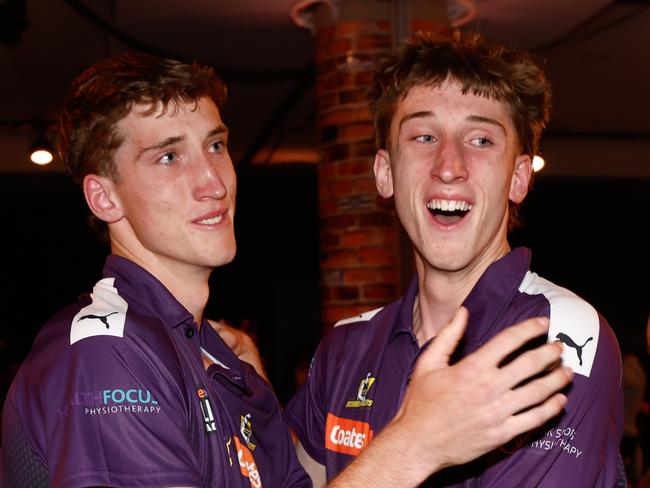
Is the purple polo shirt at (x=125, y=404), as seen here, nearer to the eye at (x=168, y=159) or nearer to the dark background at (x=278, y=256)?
the eye at (x=168, y=159)

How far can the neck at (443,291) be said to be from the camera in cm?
201

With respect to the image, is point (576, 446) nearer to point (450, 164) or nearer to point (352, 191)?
point (450, 164)

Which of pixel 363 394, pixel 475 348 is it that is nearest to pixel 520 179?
pixel 475 348

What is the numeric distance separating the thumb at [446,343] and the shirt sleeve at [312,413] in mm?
818

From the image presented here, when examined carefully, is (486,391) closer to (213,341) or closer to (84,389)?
(84,389)

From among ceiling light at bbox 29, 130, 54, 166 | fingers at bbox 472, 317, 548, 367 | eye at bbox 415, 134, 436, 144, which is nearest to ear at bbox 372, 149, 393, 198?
eye at bbox 415, 134, 436, 144

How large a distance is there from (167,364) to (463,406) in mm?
666

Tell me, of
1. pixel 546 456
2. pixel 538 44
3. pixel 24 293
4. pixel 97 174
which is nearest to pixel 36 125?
pixel 538 44

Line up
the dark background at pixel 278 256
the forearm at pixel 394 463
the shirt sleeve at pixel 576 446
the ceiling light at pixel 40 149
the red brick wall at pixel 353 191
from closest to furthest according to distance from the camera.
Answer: the forearm at pixel 394 463 → the shirt sleeve at pixel 576 446 → the red brick wall at pixel 353 191 → the ceiling light at pixel 40 149 → the dark background at pixel 278 256

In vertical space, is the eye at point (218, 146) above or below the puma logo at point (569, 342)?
above

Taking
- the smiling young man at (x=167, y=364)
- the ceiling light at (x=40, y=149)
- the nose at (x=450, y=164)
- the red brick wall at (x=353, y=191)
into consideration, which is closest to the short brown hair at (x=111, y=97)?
the smiling young man at (x=167, y=364)

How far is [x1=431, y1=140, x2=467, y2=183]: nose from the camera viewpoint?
1.92 metres

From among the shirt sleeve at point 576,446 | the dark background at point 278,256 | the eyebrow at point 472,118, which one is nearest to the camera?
the shirt sleeve at point 576,446

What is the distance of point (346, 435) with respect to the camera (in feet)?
6.54
